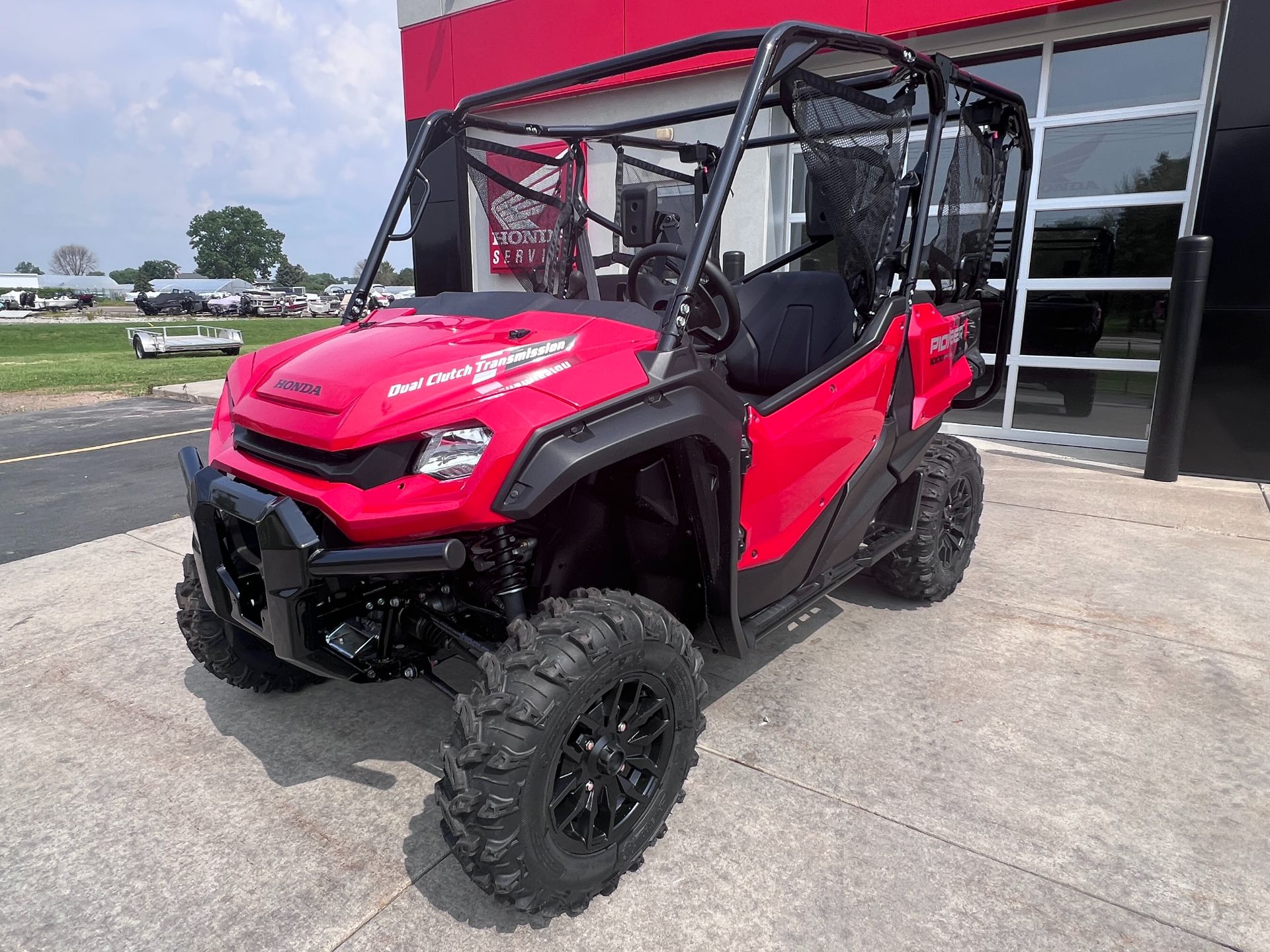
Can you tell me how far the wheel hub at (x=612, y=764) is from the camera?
1.88 metres

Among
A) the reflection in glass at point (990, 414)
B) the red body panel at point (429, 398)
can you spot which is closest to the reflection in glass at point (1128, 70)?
the reflection in glass at point (990, 414)

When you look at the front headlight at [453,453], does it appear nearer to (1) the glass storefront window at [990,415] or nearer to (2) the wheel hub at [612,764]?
(2) the wheel hub at [612,764]

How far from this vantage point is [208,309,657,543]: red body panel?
1.77m

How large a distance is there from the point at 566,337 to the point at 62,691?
7.57ft

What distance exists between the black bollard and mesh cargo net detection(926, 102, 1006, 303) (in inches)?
102

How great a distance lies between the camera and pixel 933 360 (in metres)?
3.29

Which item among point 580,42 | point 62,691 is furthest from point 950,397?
point 580,42

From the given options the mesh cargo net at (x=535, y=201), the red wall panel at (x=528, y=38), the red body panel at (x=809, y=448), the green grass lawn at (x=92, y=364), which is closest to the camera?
the red body panel at (x=809, y=448)

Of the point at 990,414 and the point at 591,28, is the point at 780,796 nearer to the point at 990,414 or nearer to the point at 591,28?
the point at 990,414

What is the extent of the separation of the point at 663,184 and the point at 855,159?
1.02 meters

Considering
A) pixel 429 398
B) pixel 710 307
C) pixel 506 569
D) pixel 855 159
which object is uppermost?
pixel 855 159

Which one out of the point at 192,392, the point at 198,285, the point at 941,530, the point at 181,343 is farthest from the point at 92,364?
the point at 198,285

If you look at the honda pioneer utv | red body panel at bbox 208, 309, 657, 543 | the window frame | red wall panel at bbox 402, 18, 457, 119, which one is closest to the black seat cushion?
the honda pioneer utv

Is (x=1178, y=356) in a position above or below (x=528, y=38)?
below
